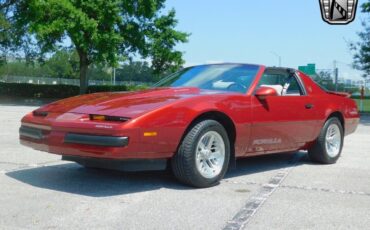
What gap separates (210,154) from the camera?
528cm

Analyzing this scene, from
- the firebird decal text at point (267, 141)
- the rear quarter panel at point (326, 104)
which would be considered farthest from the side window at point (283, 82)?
the firebird decal text at point (267, 141)

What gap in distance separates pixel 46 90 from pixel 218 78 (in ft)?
97.3

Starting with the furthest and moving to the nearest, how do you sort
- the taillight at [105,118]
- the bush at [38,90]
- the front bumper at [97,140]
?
1. the bush at [38,90]
2. the taillight at [105,118]
3. the front bumper at [97,140]

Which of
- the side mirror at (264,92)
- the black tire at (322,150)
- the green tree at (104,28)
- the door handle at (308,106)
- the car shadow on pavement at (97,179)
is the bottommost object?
the car shadow on pavement at (97,179)

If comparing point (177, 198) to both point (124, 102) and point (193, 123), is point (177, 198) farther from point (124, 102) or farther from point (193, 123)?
point (124, 102)

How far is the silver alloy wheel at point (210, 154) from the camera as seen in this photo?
5.15 metres

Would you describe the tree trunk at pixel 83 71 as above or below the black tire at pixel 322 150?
above

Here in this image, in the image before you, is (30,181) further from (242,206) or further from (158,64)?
(158,64)

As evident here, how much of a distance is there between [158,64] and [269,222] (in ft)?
90.6

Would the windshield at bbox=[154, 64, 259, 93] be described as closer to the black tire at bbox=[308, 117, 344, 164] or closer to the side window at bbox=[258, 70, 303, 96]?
the side window at bbox=[258, 70, 303, 96]

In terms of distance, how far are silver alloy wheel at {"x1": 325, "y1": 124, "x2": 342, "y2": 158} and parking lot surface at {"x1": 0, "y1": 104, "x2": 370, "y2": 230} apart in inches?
16.3

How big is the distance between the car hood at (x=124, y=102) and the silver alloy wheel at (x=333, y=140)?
2403 mm

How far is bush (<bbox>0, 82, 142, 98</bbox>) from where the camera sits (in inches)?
1313

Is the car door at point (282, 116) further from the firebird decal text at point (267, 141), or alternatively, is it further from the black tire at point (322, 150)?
the black tire at point (322, 150)
